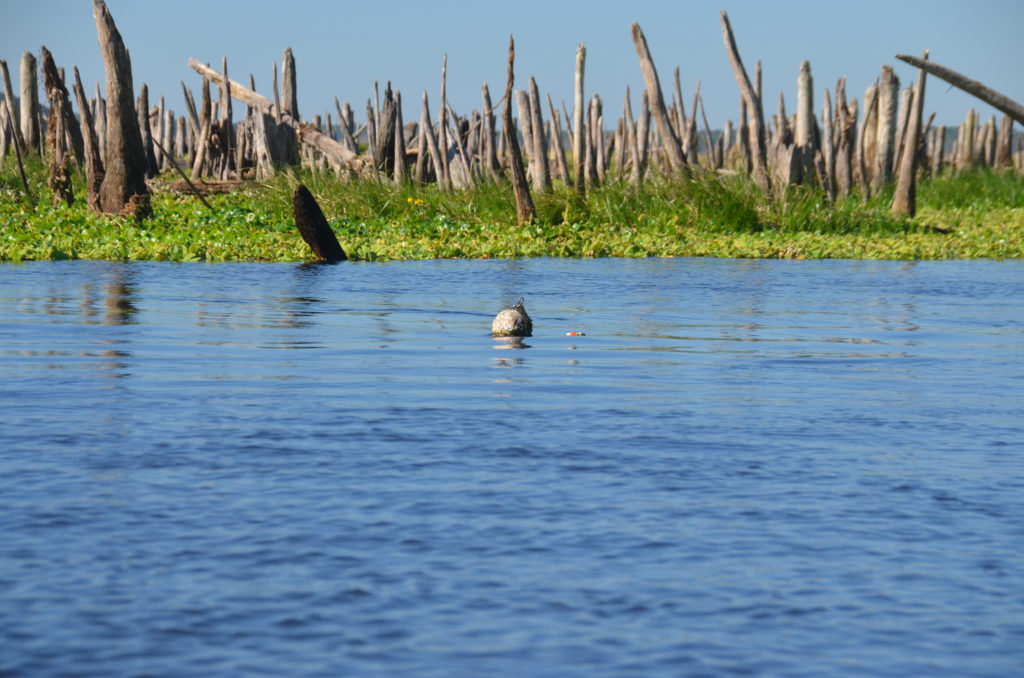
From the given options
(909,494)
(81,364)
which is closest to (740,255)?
(81,364)

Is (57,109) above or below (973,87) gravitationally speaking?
above

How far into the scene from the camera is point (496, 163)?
24578 millimetres

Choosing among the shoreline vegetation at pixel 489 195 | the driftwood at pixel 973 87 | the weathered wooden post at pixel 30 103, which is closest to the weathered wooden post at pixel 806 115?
the shoreline vegetation at pixel 489 195

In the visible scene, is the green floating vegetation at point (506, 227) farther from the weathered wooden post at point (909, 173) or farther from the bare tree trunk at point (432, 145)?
the bare tree trunk at point (432, 145)

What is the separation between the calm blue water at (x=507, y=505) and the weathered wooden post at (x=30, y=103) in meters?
19.5

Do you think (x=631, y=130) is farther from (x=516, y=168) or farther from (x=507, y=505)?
(x=507, y=505)

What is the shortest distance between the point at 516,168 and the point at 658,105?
3110 millimetres

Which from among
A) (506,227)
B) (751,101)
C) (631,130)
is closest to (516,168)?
(506,227)

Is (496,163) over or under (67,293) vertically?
over

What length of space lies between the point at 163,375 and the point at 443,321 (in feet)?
11.4

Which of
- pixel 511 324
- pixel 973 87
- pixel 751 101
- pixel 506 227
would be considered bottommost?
pixel 511 324

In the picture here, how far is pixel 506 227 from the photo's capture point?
19.2 meters

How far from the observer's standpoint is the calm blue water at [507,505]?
11.1ft

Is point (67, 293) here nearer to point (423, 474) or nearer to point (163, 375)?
point (163, 375)
